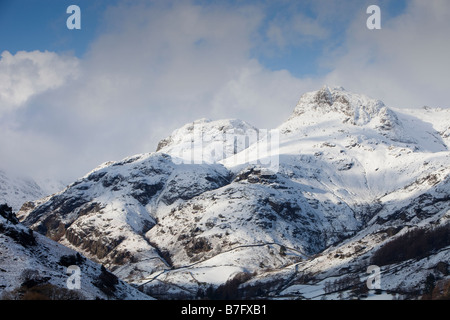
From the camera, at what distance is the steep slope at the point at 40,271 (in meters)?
156

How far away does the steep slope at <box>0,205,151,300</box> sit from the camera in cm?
15650

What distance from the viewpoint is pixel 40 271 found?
551 feet
